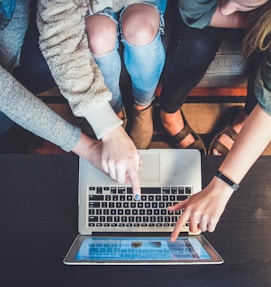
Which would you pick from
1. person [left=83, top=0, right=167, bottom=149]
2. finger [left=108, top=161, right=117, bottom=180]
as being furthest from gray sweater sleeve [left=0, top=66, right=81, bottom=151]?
person [left=83, top=0, right=167, bottom=149]

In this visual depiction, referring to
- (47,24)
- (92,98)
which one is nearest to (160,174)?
(92,98)

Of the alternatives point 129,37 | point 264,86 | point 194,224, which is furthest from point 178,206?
point 129,37

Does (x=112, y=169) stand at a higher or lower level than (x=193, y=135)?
higher

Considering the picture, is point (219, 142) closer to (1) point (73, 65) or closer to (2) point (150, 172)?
(2) point (150, 172)

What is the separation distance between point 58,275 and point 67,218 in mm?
121

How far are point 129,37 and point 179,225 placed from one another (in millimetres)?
462

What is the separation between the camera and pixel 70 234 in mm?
891

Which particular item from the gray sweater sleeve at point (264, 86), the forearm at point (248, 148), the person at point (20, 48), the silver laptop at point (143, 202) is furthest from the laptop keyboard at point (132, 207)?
the person at point (20, 48)

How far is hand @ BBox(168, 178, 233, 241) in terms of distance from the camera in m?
0.84

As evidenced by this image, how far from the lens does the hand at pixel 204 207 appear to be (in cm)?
84

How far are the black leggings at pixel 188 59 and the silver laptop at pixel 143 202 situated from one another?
33 centimetres

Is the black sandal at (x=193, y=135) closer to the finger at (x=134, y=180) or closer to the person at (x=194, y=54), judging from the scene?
the person at (x=194, y=54)

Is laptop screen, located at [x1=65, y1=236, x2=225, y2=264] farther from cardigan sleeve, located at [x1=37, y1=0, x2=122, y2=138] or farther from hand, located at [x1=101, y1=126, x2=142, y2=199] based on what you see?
cardigan sleeve, located at [x1=37, y1=0, x2=122, y2=138]

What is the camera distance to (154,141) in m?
1.43
